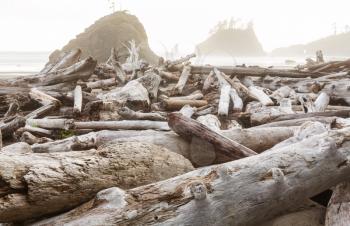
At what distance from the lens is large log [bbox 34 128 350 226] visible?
2.05 metres

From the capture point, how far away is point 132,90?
7070 millimetres

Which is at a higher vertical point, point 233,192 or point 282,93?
point 282,93

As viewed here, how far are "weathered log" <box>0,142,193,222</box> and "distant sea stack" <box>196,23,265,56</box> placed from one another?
100652mm

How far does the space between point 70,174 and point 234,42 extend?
11202 centimetres

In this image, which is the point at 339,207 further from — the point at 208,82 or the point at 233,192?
the point at 208,82

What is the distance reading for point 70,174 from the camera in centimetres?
233

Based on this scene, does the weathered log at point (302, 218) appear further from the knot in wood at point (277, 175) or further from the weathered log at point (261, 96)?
the weathered log at point (261, 96)

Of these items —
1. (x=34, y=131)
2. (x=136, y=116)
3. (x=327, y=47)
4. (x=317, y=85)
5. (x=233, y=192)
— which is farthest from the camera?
(x=327, y=47)

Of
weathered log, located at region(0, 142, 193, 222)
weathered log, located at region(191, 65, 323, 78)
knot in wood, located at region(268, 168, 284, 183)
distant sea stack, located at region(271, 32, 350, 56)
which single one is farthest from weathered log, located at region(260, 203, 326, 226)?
distant sea stack, located at region(271, 32, 350, 56)

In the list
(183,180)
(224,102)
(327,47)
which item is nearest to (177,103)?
(224,102)

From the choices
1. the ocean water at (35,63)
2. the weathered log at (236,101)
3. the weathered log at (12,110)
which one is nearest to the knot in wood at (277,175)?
the weathered log at (236,101)

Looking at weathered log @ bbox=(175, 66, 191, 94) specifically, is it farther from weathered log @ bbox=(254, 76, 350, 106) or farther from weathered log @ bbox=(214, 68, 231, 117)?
weathered log @ bbox=(254, 76, 350, 106)

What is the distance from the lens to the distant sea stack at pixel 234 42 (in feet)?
345

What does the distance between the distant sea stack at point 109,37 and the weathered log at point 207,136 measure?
30573mm
